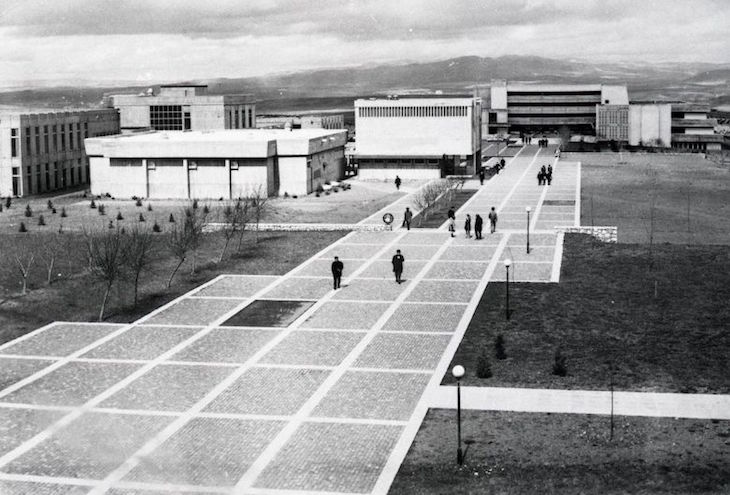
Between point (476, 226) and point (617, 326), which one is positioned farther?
point (476, 226)

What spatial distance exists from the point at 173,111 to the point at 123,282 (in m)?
68.9

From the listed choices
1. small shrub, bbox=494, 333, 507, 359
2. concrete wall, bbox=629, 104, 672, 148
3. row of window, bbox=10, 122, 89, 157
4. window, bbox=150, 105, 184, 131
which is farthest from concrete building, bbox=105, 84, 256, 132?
small shrub, bbox=494, 333, 507, 359

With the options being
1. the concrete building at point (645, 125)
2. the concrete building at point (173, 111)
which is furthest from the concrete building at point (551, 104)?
the concrete building at point (173, 111)

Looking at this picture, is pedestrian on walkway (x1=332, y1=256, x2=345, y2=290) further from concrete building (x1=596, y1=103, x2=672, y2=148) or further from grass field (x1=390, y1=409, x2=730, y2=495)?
concrete building (x1=596, y1=103, x2=672, y2=148)

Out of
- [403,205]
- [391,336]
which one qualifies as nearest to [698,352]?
[391,336]

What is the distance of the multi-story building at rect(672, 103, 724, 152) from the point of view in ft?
466

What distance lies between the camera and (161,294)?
119 ft

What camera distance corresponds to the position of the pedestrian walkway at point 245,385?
19031 millimetres

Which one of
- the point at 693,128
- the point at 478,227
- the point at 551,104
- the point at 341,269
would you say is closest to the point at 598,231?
the point at 478,227

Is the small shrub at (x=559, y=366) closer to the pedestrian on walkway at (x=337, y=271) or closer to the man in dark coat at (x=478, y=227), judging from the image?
the pedestrian on walkway at (x=337, y=271)

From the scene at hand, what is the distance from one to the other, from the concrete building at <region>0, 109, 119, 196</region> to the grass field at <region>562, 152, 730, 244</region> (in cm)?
4015

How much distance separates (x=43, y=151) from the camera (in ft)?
250

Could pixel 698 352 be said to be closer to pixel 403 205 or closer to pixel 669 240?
pixel 669 240

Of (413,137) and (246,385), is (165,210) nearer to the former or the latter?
(413,137)
